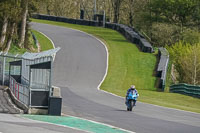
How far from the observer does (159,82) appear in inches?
1532

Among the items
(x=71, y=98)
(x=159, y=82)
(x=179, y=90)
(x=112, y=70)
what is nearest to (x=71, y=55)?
(x=112, y=70)

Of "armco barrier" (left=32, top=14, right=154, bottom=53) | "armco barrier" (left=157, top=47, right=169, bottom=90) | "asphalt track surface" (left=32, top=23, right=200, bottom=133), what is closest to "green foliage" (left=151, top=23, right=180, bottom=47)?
"armco barrier" (left=32, top=14, right=154, bottom=53)

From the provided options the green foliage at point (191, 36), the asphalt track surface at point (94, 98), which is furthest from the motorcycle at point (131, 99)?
the green foliage at point (191, 36)

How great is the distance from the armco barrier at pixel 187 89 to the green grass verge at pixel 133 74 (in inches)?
28.5

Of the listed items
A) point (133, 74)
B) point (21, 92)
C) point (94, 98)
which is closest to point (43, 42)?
point (133, 74)

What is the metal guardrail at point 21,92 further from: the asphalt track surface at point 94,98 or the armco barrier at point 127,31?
the armco barrier at point 127,31

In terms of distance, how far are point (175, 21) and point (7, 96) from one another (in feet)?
156

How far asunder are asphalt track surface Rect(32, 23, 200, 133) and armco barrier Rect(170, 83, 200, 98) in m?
5.61

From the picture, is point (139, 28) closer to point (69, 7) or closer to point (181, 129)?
point (69, 7)

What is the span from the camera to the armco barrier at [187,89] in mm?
33906

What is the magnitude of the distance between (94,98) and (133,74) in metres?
14.0

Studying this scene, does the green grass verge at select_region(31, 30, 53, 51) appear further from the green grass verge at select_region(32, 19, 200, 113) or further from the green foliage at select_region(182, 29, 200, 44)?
the green foliage at select_region(182, 29, 200, 44)

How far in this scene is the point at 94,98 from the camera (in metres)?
28.3

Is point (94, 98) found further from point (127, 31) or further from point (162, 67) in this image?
point (127, 31)
